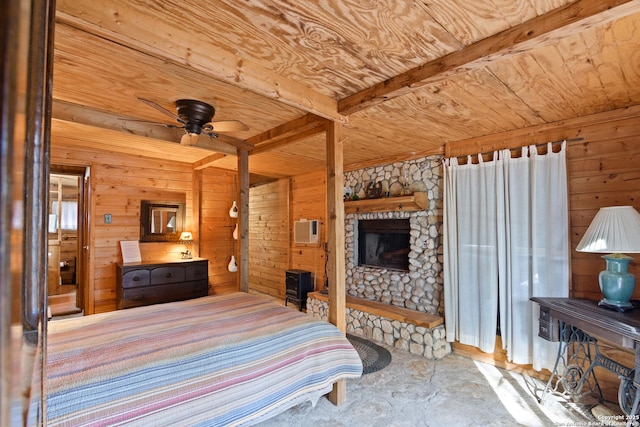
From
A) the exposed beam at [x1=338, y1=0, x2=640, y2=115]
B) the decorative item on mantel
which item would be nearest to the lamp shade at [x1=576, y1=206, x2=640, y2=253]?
the decorative item on mantel

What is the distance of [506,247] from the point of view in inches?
125

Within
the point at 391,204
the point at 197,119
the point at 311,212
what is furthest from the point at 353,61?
the point at 311,212

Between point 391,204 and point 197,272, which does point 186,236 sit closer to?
point 197,272

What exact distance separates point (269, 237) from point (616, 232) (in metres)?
5.19

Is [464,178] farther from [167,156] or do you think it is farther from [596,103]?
[167,156]

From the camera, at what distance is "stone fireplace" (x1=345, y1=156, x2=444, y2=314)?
3812mm

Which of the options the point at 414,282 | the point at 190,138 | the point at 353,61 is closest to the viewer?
the point at 353,61

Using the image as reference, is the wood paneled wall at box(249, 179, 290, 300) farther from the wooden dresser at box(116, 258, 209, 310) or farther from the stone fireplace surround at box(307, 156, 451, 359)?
the stone fireplace surround at box(307, 156, 451, 359)

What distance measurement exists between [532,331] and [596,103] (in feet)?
6.70

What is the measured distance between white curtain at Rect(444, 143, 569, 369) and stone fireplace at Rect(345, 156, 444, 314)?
0.65ft

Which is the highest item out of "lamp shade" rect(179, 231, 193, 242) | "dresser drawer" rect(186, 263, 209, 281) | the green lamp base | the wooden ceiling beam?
the wooden ceiling beam

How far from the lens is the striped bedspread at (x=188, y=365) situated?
58.5 inches

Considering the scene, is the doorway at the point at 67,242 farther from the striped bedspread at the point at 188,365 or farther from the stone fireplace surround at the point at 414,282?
the stone fireplace surround at the point at 414,282

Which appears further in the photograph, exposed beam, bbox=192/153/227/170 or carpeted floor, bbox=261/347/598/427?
exposed beam, bbox=192/153/227/170
